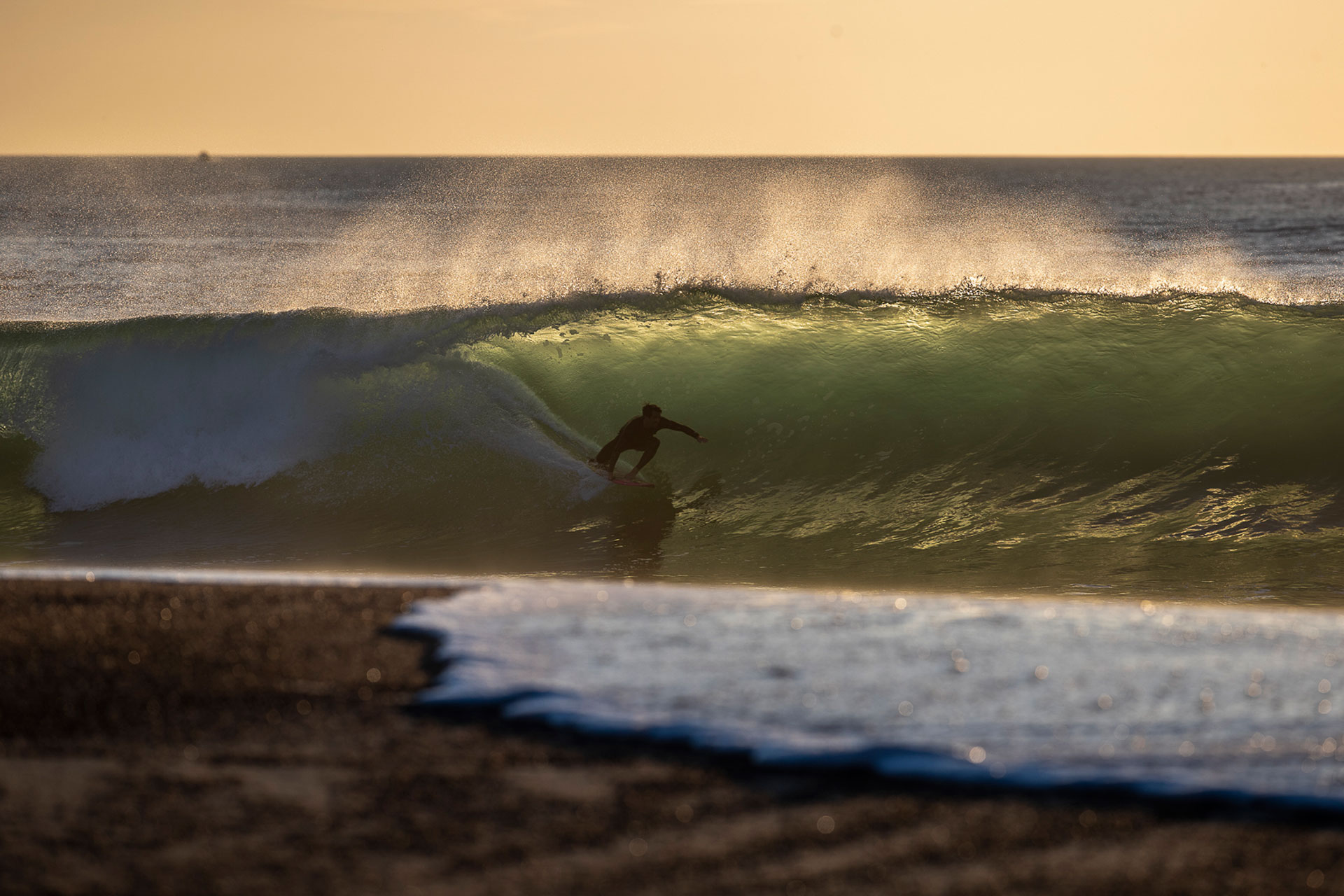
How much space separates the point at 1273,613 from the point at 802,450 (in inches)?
222

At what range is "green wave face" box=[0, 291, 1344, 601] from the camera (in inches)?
326

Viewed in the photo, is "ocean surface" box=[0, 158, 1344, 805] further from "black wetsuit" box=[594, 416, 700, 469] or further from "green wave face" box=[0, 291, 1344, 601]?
"black wetsuit" box=[594, 416, 700, 469]

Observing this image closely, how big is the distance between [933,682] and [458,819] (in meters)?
1.92

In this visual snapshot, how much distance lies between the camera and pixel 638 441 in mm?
9383

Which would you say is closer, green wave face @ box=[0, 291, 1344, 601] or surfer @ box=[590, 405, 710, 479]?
green wave face @ box=[0, 291, 1344, 601]

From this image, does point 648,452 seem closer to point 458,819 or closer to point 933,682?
point 933,682

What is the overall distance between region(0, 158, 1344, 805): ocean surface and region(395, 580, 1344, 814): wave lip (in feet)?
0.07

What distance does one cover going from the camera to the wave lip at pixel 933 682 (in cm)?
355

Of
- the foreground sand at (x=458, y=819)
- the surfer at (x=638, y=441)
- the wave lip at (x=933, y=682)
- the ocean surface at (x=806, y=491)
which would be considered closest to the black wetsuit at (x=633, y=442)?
the surfer at (x=638, y=441)

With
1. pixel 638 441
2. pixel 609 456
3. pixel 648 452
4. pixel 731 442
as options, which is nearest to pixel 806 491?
pixel 731 442

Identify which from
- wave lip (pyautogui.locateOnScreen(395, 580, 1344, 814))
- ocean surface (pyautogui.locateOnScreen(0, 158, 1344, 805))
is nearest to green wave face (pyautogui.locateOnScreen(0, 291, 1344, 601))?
ocean surface (pyautogui.locateOnScreen(0, 158, 1344, 805))

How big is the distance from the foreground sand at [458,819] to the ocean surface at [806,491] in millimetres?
283

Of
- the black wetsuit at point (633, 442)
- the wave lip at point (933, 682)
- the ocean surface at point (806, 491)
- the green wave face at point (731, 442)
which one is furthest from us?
the black wetsuit at point (633, 442)

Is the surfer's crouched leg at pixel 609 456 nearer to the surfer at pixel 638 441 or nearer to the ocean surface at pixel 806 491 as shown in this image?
the surfer at pixel 638 441
